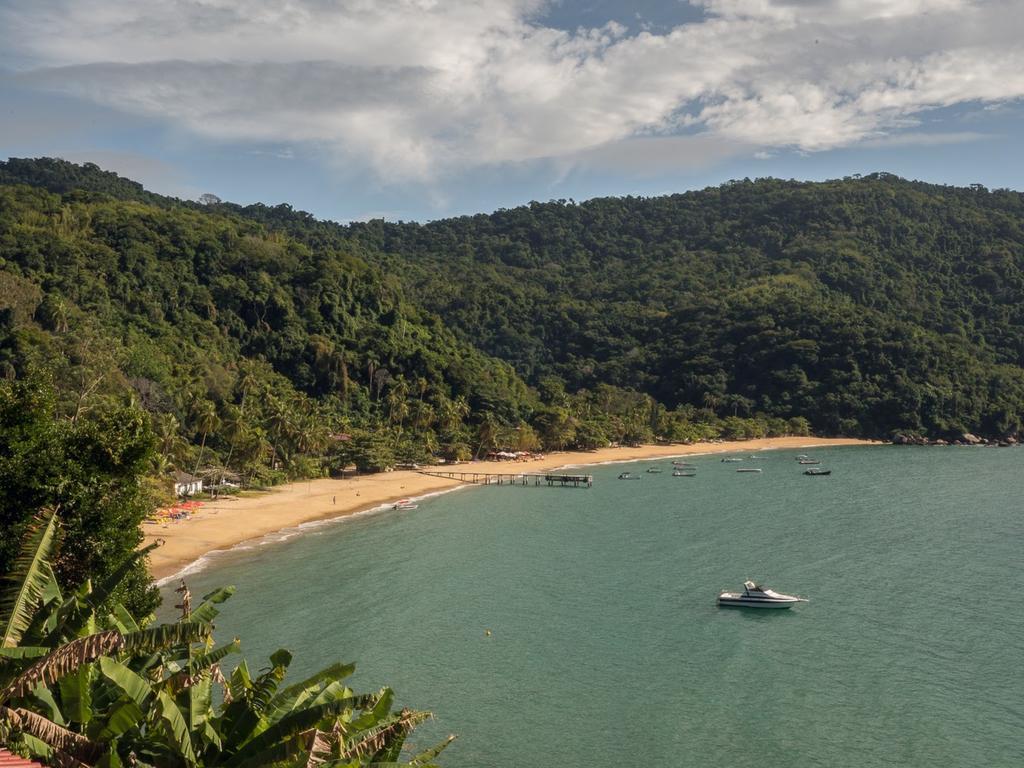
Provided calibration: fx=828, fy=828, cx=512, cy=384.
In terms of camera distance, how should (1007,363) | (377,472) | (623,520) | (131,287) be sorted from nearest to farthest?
(623,520) → (377,472) → (131,287) → (1007,363)

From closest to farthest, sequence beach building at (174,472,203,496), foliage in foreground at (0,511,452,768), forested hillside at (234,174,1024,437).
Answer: foliage in foreground at (0,511,452,768)
beach building at (174,472,203,496)
forested hillside at (234,174,1024,437)

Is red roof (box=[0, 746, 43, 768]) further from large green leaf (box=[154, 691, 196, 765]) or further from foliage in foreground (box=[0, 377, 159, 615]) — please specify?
foliage in foreground (box=[0, 377, 159, 615])

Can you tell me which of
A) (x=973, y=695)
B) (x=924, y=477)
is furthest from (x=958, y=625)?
(x=924, y=477)

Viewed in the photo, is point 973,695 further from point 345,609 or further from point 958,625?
point 345,609

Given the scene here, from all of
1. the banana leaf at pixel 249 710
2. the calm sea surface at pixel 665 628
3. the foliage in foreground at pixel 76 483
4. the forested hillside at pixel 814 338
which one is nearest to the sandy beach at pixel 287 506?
the calm sea surface at pixel 665 628

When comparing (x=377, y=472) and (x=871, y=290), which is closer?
(x=377, y=472)

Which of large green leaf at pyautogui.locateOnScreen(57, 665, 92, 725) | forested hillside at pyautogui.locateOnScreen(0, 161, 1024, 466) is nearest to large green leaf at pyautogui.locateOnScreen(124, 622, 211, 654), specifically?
large green leaf at pyautogui.locateOnScreen(57, 665, 92, 725)

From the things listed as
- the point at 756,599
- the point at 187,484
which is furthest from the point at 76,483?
the point at 187,484
